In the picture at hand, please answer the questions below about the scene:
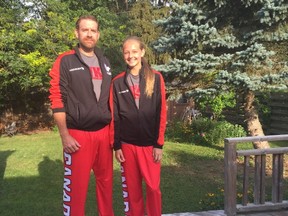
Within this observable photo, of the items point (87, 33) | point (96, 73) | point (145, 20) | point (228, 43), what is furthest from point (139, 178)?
point (145, 20)

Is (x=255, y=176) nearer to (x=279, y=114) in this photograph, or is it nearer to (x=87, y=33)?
(x=87, y=33)

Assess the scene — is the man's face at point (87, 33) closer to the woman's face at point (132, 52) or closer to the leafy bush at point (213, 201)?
the woman's face at point (132, 52)

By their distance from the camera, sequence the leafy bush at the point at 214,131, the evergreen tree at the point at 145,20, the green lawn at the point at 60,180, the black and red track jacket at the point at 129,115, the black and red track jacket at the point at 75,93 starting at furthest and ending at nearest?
the evergreen tree at the point at 145,20 → the leafy bush at the point at 214,131 → the green lawn at the point at 60,180 → the black and red track jacket at the point at 129,115 → the black and red track jacket at the point at 75,93

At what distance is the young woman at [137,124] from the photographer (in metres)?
2.96

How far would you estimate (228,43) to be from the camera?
6520 mm

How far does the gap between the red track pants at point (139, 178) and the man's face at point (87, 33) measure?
0.94 m

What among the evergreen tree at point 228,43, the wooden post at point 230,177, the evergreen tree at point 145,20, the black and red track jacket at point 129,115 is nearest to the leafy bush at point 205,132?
the evergreen tree at point 228,43

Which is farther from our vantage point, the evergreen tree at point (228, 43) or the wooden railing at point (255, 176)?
the evergreen tree at point (228, 43)

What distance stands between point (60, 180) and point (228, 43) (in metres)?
4.09

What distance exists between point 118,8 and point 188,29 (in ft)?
53.0

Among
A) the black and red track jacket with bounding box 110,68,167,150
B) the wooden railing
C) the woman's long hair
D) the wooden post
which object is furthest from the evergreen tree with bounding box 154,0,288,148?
the black and red track jacket with bounding box 110,68,167,150

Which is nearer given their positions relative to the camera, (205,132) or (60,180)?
(60,180)

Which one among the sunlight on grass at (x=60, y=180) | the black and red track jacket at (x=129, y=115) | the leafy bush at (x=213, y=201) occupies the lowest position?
the sunlight on grass at (x=60, y=180)

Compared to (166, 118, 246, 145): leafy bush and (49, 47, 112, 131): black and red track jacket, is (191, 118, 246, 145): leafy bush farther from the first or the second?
(49, 47, 112, 131): black and red track jacket
